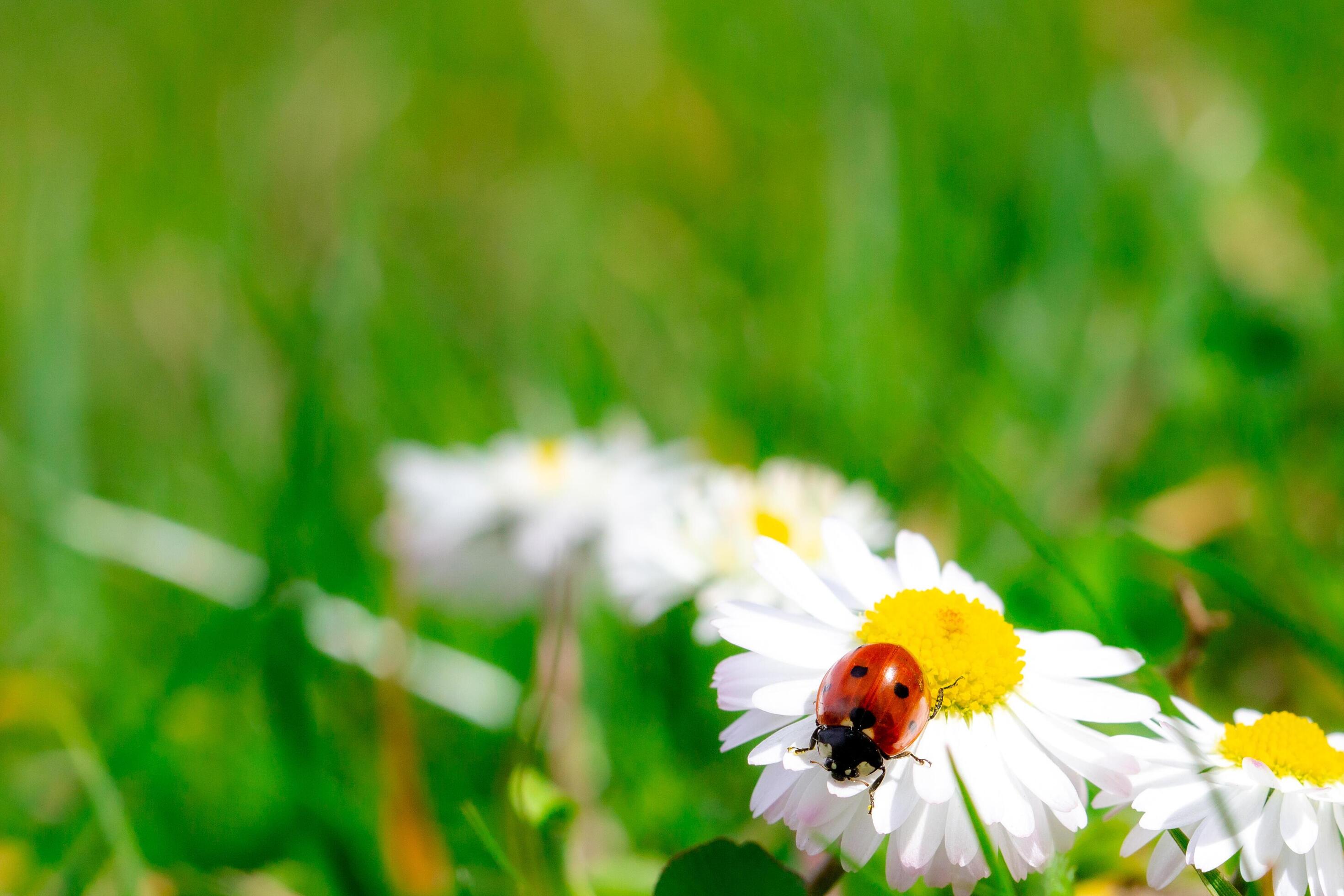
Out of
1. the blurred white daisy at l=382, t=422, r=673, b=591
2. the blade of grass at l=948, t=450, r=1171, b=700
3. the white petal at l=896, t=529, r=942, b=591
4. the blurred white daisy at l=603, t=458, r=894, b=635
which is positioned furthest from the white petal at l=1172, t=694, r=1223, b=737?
the blurred white daisy at l=382, t=422, r=673, b=591

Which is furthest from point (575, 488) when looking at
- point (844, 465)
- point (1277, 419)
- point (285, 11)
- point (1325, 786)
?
point (285, 11)

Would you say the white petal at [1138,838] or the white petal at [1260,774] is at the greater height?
the white petal at [1260,774]

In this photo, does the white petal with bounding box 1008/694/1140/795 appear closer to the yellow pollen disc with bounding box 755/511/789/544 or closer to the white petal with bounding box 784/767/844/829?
the white petal with bounding box 784/767/844/829

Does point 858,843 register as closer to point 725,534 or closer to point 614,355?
point 725,534

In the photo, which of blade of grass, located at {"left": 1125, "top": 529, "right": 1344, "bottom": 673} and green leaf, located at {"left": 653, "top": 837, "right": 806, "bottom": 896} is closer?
green leaf, located at {"left": 653, "top": 837, "right": 806, "bottom": 896}

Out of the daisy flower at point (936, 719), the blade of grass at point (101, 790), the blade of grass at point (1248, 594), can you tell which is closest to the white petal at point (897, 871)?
the daisy flower at point (936, 719)

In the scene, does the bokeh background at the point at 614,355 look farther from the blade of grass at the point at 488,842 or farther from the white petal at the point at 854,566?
the white petal at the point at 854,566

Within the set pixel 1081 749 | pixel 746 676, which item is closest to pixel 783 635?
pixel 746 676

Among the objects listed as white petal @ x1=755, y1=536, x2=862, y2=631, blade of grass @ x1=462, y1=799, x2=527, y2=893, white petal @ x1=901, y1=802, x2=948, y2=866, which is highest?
white petal @ x1=755, y1=536, x2=862, y2=631
